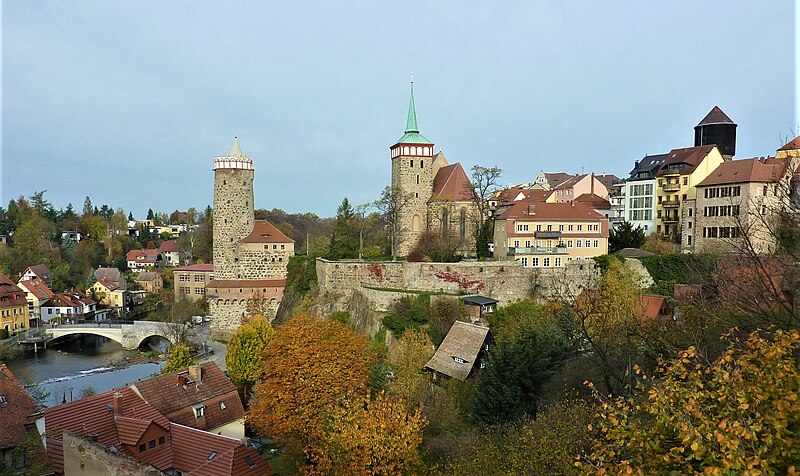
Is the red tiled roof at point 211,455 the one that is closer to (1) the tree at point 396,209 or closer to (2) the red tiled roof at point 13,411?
(2) the red tiled roof at point 13,411

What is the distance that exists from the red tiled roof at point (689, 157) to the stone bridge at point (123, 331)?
4236cm

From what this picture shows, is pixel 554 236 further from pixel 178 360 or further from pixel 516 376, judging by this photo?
pixel 178 360

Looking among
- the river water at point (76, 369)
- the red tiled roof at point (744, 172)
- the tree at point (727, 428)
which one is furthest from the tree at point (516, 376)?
the river water at point (76, 369)

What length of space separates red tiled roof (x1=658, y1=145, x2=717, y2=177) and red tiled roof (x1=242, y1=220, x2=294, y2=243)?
30.0m

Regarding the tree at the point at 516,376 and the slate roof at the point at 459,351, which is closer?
the tree at the point at 516,376

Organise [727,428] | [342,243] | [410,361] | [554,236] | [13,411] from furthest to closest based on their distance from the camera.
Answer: [342,243], [554,236], [410,361], [13,411], [727,428]

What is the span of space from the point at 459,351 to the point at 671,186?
985 inches

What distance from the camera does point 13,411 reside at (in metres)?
16.6

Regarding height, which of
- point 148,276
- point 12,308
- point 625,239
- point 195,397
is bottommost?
point 195,397

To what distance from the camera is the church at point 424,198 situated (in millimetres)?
38688

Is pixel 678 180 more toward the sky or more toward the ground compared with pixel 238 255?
more toward the sky

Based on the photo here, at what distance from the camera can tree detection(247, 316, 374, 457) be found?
57.4 feet

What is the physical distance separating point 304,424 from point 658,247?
27.1m

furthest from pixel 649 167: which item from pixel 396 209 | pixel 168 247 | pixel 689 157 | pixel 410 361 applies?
pixel 168 247
